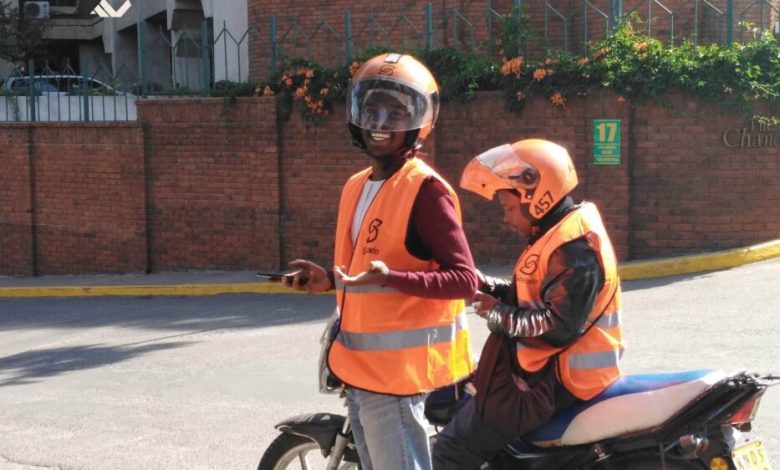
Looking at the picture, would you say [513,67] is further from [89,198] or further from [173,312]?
[89,198]

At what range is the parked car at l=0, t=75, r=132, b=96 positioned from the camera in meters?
16.8

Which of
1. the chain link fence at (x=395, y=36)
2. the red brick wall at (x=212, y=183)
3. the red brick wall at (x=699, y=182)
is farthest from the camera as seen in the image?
the red brick wall at (x=212, y=183)

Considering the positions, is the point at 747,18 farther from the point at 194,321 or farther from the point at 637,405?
the point at 637,405

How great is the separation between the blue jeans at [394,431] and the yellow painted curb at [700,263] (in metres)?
7.89

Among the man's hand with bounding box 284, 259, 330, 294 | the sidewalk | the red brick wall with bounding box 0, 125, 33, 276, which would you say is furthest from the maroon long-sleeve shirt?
the red brick wall with bounding box 0, 125, 33, 276

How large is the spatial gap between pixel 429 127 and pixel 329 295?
861 cm

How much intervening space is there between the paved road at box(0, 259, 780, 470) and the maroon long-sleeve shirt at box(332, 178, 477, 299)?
9.07ft

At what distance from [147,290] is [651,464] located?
11.0 metres

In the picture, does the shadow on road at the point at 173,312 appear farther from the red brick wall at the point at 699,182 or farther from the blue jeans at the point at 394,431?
the blue jeans at the point at 394,431

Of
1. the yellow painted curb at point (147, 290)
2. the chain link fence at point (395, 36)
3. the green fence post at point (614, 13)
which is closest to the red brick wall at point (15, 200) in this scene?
the chain link fence at point (395, 36)

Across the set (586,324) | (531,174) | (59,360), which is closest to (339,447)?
(586,324)

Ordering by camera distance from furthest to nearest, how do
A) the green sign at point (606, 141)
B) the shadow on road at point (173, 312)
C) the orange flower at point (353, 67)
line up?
the orange flower at point (353, 67)
the green sign at point (606, 141)
the shadow on road at point (173, 312)

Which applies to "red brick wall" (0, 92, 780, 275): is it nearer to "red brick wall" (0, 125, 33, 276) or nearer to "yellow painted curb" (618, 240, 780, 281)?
"red brick wall" (0, 125, 33, 276)

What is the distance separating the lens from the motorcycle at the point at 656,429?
12.1ft
